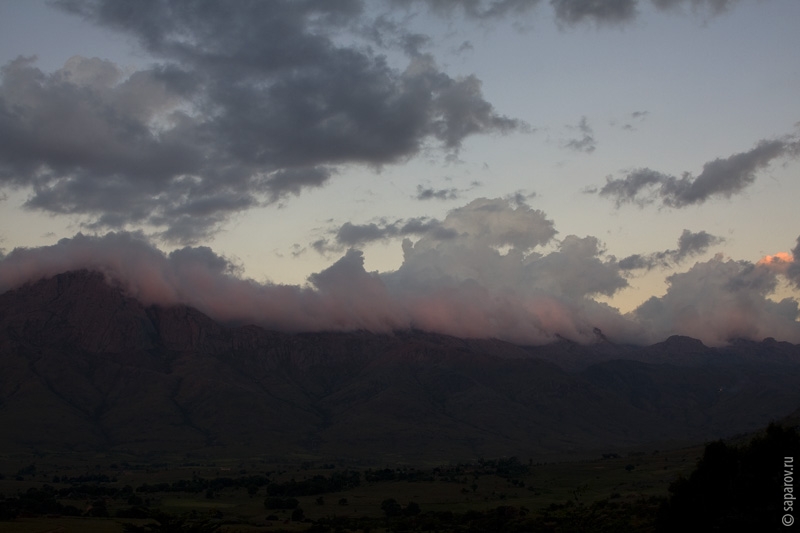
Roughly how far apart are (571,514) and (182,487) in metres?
104

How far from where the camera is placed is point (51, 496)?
162m

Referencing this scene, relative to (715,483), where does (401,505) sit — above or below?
below

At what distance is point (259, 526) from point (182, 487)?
71911 mm

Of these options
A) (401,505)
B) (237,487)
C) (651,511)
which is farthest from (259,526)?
(237,487)

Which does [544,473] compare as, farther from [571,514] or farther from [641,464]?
[571,514]

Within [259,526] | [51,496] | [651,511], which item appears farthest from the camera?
[51,496]

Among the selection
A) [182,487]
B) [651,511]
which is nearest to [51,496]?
[182,487]

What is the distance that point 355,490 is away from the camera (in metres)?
176

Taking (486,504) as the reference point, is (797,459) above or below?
above

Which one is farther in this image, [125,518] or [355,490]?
[355,490]

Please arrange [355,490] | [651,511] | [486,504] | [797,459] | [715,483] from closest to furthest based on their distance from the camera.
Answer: [797,459] < [715,483] < [651,511] < [486,504] < [355,490]

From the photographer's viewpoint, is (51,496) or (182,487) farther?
(182,487)

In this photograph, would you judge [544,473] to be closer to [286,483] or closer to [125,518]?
[286,483]

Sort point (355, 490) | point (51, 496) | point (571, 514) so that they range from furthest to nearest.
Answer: point (355, 490) → point (51, 496) → point (571, 514)
